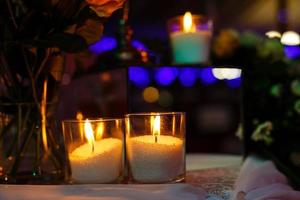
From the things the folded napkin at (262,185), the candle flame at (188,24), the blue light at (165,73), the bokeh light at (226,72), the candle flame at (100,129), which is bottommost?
the folded napkin at (262,185)

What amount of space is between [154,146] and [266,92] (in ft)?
1.37

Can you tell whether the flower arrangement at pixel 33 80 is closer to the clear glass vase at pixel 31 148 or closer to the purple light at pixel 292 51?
the clear glass vase at pixel 31 148

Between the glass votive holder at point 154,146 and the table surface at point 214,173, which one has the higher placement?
the glass votive holder at point 154,146

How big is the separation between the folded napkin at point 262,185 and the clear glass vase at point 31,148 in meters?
0.24

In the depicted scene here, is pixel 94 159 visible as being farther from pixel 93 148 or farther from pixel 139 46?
pixel 139 46

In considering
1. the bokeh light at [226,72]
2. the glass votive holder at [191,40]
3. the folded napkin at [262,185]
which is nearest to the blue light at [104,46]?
the glass votive holder at [191,40]

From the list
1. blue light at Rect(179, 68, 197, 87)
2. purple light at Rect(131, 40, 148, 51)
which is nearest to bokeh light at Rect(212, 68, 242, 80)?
blue light at Rect(179, 68, 197, 87)

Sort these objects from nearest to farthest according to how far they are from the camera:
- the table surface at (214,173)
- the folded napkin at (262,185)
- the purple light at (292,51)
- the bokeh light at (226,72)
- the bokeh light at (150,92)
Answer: the folded napkin at (262,185) < the table surface at (214,173) < the bokeh light at (226,72) < the purple light at (292,51) < the bokeh light at (150,92)

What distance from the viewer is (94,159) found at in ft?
1.72

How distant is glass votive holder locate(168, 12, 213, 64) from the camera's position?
2.53 ft

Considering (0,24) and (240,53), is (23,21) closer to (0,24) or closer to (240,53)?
(0,24)

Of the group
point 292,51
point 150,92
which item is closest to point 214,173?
point 292,51

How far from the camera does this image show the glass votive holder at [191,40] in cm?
77

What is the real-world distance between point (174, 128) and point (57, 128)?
0.65 feet
